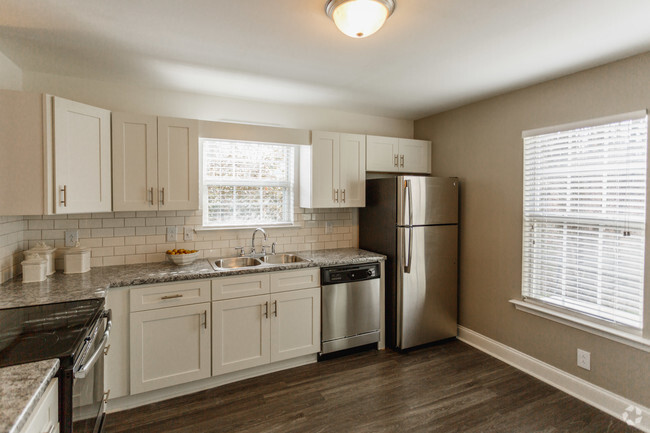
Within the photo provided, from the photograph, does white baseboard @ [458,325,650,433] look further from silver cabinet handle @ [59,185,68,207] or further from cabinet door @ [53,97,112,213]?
silver cabinet handle @ [59,185,68,207]

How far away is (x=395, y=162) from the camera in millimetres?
3816

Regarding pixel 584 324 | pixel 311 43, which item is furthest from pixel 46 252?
pixel 584 324

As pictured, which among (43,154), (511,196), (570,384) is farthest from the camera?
(511,196)

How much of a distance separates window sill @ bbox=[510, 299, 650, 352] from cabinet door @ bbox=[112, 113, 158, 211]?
131 inches

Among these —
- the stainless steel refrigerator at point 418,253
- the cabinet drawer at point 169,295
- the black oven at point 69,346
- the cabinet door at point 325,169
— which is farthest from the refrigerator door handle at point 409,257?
the black oven at point 69,346

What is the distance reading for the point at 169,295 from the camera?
2.49m

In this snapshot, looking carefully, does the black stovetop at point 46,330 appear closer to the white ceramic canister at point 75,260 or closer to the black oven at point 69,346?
the black oven at point 69,346

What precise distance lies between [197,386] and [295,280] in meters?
1.14

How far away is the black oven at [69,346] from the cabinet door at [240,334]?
851 millimetres

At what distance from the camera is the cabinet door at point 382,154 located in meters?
3.67

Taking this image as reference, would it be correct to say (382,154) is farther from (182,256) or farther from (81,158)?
(81,158)

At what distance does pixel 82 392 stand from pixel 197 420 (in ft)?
3.41

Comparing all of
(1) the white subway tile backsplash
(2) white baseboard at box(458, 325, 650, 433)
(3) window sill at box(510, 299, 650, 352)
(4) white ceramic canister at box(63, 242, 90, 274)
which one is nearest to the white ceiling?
(1) the white subway tile backsplash

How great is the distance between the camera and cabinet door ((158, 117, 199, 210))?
276cm
